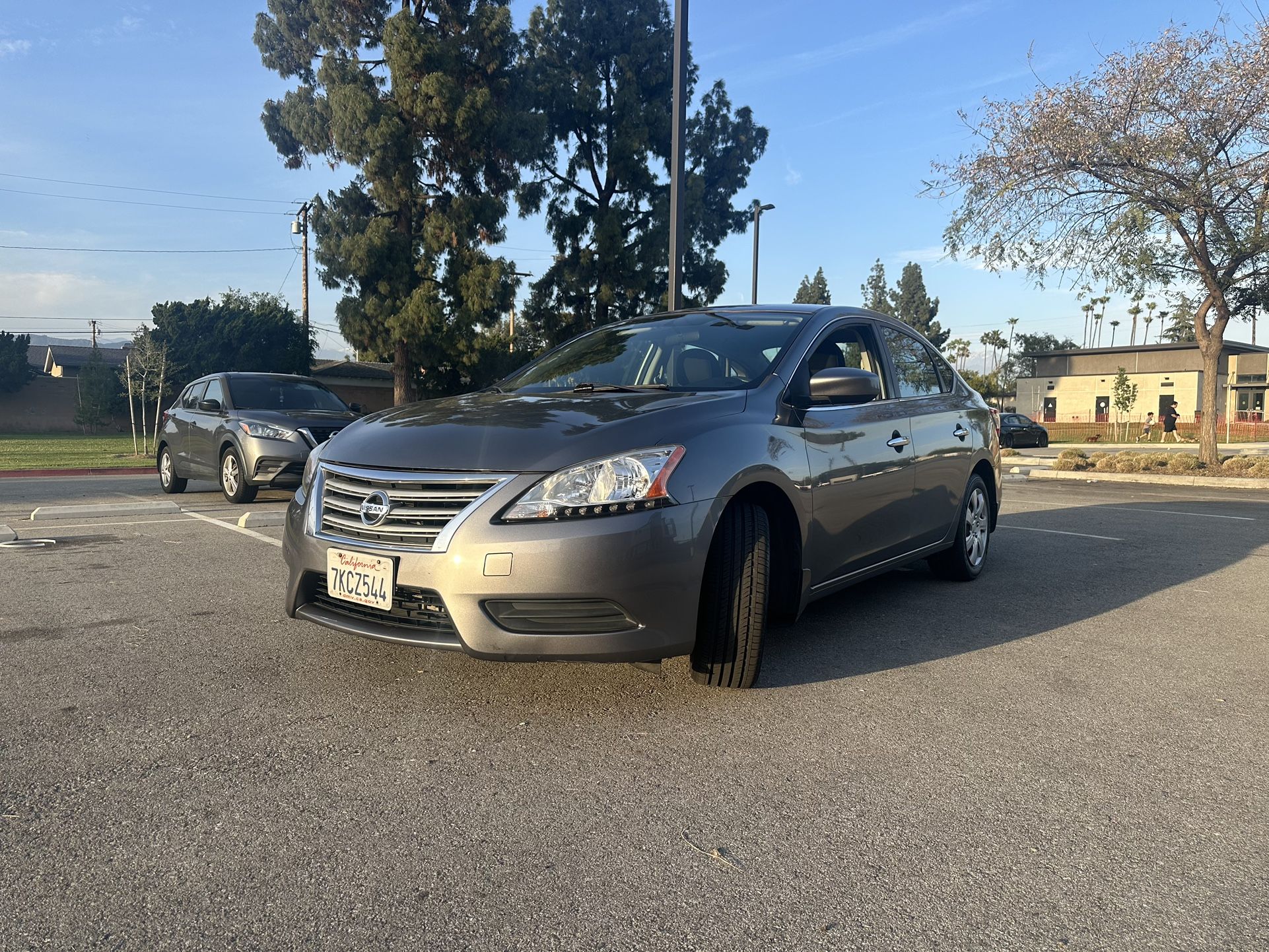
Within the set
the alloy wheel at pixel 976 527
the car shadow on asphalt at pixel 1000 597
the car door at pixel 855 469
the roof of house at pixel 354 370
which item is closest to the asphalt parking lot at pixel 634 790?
the car shadow on asphalt at pixel 1000 597

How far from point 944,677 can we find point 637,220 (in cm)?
2880

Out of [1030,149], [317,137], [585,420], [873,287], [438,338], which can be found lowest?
[585,420]

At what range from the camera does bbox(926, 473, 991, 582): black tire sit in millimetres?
5750

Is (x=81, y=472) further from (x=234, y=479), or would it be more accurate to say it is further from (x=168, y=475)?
(x=234, y=479)

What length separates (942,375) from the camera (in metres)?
5.93

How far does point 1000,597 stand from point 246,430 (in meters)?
7.74

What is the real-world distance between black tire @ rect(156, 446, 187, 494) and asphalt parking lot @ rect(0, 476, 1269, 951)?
24.2 feet

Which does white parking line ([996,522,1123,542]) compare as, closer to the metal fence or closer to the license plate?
the license plate

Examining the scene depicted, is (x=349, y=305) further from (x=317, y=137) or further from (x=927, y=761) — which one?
(x=927, y=761)

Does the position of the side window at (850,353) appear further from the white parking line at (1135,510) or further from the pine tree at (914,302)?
the pine tree at (914,302)

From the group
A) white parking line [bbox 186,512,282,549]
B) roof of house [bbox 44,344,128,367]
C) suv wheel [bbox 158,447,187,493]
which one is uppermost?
roof of house [bbox 44,344,128,367]

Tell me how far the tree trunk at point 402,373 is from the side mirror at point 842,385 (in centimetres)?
A: 2418

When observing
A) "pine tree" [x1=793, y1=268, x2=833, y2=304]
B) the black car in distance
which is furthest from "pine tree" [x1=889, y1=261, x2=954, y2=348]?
the black car in distance

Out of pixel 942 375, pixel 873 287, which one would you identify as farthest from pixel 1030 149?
pixel 873 287
